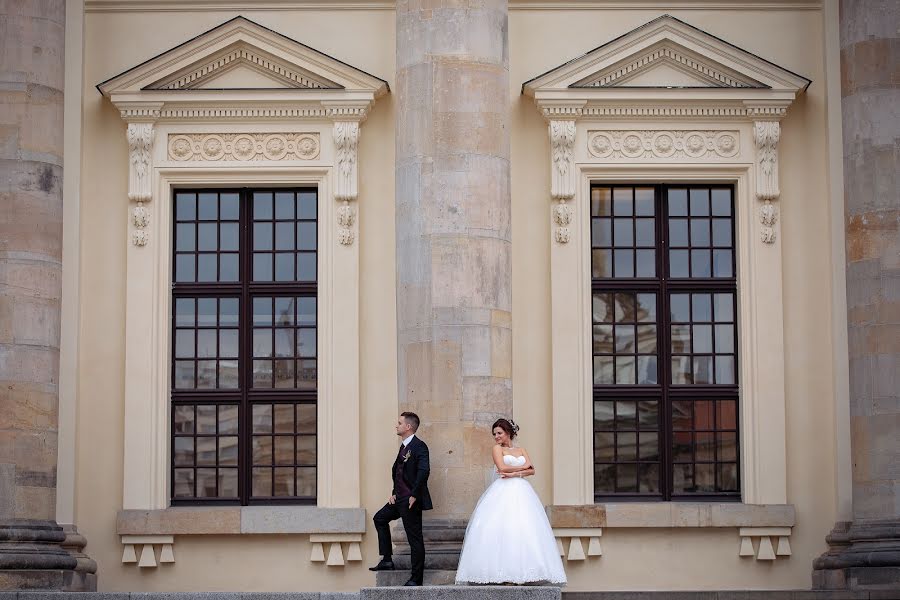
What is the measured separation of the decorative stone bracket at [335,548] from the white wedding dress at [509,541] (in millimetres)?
4123

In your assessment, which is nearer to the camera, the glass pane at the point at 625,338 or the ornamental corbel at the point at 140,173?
the ornamental corbel at the point at 140,173

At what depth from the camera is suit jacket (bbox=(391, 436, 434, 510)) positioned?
19812 millimetres

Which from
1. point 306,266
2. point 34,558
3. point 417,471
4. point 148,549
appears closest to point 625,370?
point 306,266

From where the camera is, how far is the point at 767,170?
80.5ft

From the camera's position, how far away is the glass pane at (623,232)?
81.3 feet

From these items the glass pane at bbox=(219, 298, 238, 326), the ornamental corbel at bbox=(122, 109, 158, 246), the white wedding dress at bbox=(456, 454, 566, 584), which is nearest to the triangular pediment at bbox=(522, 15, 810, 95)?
the glass pane at bbox=(219, 298, 238, 326)

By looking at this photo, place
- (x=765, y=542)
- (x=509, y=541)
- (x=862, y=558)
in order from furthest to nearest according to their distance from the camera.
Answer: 1. (x=765, y=542)
2. (x=862, y=558)
3. (x=509, y=541)

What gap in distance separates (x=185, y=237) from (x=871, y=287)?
963cm

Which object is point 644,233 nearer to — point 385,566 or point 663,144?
point 663,144

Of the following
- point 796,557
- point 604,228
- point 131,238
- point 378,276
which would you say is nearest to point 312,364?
point 378,276

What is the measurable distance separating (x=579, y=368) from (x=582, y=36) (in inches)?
189

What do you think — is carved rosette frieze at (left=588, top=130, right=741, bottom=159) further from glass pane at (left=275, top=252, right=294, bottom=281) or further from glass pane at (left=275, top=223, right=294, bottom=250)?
glass pane at (left=275, top=252, right=294, bottom=281)

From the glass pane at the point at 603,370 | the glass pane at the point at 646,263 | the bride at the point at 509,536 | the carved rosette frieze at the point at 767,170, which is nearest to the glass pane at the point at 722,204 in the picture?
the carved rosette frieze at the point at 767,170

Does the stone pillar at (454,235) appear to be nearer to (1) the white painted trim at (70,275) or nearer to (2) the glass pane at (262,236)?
(2) the glass pane at (262,236)
